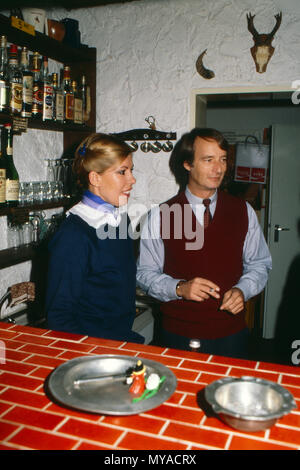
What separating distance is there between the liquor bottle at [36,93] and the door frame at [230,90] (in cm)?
98

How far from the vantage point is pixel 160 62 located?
9.50 feet

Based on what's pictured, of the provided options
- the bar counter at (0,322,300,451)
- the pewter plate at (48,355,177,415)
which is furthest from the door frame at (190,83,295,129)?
the pewter plate at (48,355,177,415)

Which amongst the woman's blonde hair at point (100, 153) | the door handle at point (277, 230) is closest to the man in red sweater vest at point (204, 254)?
the woman's blonde hair at point (100, 153)

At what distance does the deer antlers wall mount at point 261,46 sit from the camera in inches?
101

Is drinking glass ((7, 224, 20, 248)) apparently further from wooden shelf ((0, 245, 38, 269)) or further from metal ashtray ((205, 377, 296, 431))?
metal ashtray ((205, 377, 296, 431))

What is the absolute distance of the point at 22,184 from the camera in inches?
99.7

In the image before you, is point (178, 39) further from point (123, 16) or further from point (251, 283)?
point (251, 283)

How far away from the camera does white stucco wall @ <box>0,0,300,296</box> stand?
2.63 metres

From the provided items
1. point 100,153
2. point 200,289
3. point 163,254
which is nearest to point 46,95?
point 100,153

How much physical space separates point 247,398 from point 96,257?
0.80 m

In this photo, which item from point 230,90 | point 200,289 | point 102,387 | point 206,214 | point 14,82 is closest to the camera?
point 102,387

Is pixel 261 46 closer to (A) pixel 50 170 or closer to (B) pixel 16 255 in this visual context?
(A) pixel 50 170

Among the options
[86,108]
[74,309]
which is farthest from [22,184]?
[74,309]

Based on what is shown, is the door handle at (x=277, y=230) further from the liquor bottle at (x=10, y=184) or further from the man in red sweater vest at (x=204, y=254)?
the liquor bottle at (x=10, y=184)
